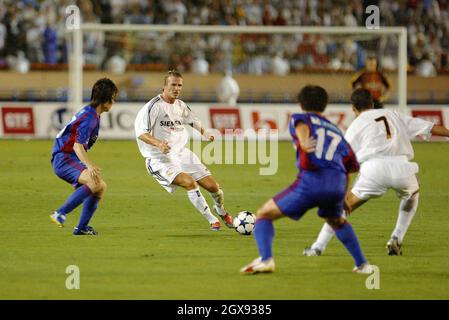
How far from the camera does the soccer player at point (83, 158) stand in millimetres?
10391

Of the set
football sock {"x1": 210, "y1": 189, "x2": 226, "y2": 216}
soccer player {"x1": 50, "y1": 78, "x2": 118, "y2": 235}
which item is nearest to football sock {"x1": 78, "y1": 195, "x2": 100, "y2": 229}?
soccer player {"x1": 50, "y1": 78, "x2": 118, "y2": 235}

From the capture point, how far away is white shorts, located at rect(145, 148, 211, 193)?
11.4 m

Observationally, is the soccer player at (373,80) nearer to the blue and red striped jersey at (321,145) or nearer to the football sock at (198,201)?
the football sock at (198,201)

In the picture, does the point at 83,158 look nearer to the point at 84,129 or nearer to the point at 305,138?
the point at 84,129

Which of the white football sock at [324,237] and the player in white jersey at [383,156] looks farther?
the player in white jersey at [383,156]

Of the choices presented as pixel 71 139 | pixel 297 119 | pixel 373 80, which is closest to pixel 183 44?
pixel 373 80

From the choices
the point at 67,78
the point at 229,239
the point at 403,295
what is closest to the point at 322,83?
the point at 67,78

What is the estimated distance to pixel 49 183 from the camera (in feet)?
53.4

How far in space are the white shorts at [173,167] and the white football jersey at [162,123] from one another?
77mm

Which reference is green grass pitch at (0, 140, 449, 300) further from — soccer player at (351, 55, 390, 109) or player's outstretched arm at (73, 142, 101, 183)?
soccer player at (351, 55, 390, 109)

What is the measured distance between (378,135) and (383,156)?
0.79ft

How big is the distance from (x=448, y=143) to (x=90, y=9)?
11.5 metres

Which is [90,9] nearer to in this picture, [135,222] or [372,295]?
[135,222]

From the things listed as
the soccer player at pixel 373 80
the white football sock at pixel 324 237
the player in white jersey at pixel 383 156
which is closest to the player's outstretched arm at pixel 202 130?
the player in white jersey at pixel 383 156
